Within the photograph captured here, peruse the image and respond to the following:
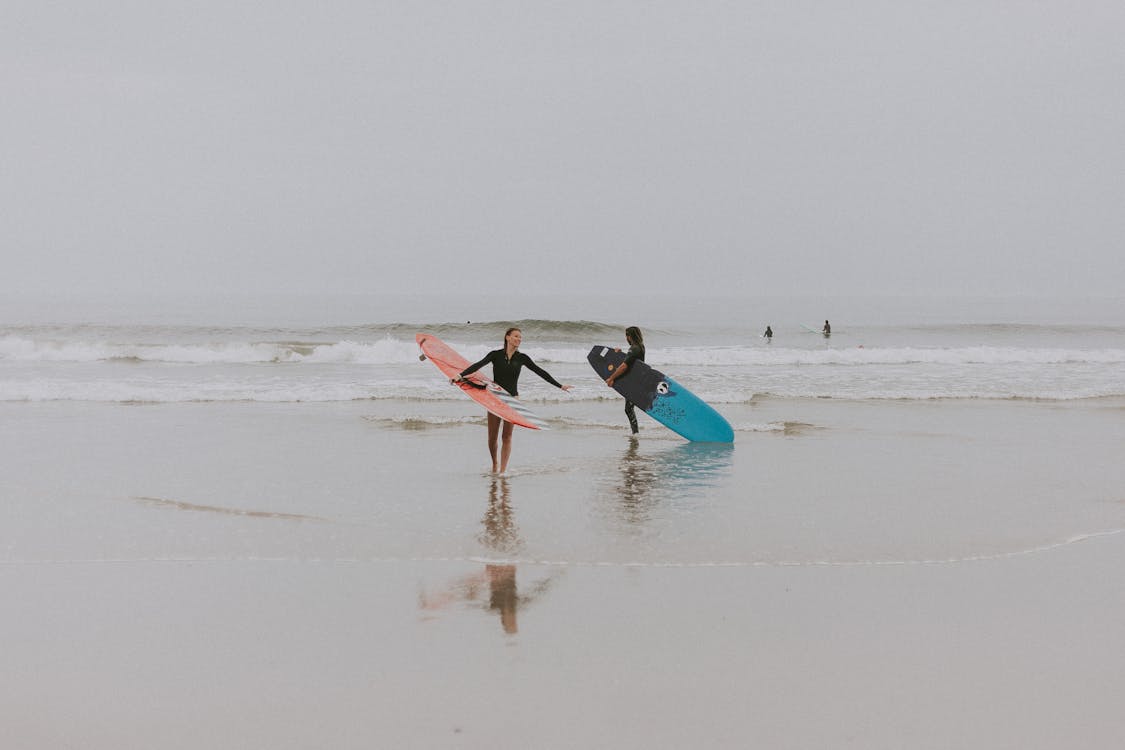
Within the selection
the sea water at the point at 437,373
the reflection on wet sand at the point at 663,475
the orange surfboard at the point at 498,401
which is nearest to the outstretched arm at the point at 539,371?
the orange surfboard at the point at 498,401

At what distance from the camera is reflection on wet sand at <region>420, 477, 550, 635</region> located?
500 centimetres

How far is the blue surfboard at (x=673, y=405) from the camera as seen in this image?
1213 cm

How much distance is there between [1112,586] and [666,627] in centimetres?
323

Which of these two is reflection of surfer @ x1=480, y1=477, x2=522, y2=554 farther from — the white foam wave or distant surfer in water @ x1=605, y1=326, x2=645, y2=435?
the white foam wave

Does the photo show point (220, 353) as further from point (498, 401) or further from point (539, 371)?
point (539, 371)

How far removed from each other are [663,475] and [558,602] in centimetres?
473

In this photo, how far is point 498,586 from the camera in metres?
5.46

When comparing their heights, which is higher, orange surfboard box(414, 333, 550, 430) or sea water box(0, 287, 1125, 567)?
orange surfboard box(414, 333, 550, 430)

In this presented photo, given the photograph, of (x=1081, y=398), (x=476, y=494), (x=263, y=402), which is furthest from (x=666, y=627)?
(x=1081, y=398)

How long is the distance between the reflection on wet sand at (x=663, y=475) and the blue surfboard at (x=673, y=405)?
0.25m

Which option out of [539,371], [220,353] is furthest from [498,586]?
[220,353]

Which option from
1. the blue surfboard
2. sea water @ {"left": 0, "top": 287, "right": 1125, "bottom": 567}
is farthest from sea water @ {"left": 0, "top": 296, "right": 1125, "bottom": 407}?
the blue surfboard

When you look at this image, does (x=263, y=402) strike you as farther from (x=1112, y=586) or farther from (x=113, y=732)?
(x=1112, y=586)

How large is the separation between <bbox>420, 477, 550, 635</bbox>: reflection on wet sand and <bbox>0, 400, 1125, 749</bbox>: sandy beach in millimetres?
27
